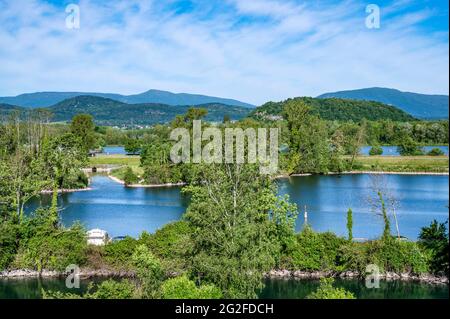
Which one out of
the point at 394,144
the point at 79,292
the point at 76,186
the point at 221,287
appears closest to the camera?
the point at 221,287

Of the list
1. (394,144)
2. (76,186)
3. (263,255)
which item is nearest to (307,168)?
(76,186)

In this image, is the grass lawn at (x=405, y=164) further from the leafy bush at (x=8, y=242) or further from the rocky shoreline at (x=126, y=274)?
the leafy bush at (x=8, y=242)

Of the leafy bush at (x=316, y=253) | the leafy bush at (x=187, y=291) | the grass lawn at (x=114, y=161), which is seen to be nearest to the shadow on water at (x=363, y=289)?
the leafy bush at (x=316, y=253)

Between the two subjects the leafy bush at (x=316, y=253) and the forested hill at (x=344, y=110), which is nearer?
Answer: the leafy bush at (x=316, y=253)

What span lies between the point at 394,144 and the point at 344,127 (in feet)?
59.8

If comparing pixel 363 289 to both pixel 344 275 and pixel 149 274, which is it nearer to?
pixel 344 275

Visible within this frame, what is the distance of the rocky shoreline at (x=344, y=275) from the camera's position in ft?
60.1

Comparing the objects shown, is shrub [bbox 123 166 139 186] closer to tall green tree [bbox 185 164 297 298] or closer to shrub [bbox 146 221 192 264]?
shrub [bbox 146 221 192 264]

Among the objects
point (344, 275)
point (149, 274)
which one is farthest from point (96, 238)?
point (344, 275)

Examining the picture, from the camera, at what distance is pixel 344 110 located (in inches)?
4355

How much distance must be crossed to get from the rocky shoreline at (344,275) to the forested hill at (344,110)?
87.2m

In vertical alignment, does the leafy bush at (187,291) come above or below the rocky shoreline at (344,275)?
above

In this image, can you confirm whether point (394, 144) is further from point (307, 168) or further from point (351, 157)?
point (307, 168)

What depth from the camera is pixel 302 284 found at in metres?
18.4
